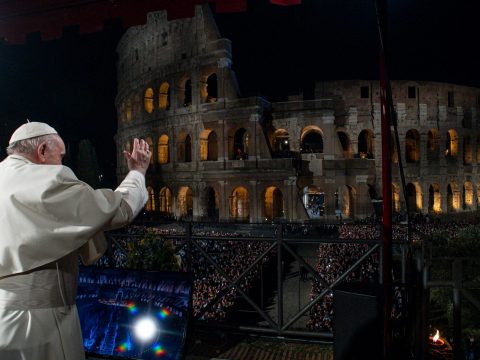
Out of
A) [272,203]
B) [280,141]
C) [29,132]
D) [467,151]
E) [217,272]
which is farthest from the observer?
[280,141]

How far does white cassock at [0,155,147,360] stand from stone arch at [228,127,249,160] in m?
27.2

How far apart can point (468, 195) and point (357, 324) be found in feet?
123

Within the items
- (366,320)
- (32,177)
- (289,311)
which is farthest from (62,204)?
(289,311)

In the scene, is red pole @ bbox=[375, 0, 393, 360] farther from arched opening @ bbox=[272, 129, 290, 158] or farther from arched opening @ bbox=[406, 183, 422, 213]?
arched opening @ bbox=[406, 183, 422, 213]

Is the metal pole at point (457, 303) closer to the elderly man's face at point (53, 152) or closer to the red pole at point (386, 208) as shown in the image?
the red pole at point (386, 208)

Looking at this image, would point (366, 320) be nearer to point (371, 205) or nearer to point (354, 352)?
point (354, 352)

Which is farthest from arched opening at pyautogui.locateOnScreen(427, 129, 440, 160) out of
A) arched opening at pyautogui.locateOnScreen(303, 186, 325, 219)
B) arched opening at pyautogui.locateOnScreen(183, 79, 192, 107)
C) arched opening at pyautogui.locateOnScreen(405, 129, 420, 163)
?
arched opening at pyautogui.locateOnScreen(183, 79, 192, 107)

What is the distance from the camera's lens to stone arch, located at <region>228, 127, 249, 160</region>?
29916 millimetres

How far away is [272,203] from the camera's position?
31.1m

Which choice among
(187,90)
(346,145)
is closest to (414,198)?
(346,145)

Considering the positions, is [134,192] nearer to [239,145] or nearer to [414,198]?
[414,198]

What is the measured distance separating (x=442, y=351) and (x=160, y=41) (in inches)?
1208

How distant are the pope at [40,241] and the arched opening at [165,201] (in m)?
31.8

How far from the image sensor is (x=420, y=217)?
2625cm
